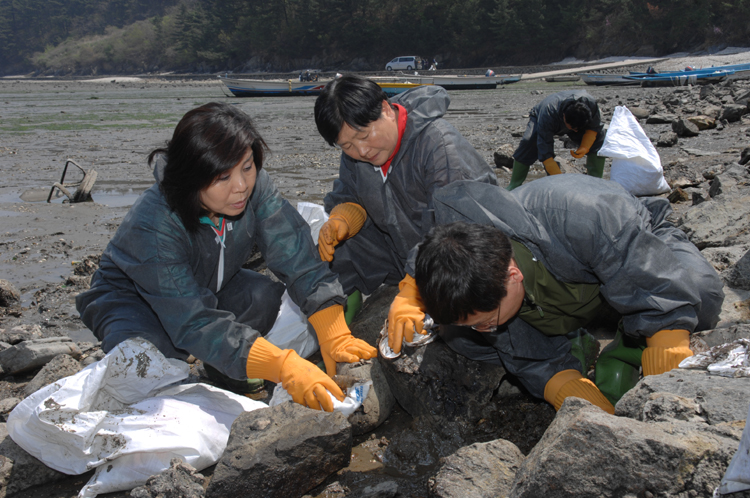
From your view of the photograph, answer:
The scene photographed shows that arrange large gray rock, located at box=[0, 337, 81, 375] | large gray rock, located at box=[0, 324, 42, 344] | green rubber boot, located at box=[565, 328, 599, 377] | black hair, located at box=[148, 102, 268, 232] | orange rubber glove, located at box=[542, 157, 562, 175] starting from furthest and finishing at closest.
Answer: orange rubber glove, located at box=[542, 157, 562, 175] → large gray rock, located at box=[0, 324, 42, 344] → large gray rock, located at box=[0, 337, 81, 375] → green rubber boot, located at box=[565, 328, 599, 377] → black hair, located at box=[148, 102, 268, 232]

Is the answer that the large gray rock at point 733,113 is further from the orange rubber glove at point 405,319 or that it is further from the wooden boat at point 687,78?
the wooden boat at point 687,78

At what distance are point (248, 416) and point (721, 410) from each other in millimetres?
1511

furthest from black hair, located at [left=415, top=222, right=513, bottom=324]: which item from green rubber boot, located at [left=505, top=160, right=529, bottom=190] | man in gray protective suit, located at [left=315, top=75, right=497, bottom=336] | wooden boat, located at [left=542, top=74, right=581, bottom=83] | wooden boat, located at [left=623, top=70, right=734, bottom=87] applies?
wooden boat, located at [left=542, top=74, right=581, bottom=83]

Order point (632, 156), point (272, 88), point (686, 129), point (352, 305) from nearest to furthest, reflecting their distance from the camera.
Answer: point (352, 305) < point (632, 156) < point (686, 129) < point (272, 88)

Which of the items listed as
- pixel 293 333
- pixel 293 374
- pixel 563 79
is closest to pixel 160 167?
pixel 293 374

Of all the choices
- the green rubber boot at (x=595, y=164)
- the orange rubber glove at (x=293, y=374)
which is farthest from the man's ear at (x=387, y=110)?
the green rubber boot at (x=595, y=164)

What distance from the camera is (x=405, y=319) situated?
2143 millimetres

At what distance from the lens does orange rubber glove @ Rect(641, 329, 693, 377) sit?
182cm

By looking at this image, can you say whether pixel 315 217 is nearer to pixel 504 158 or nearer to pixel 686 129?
pixel 504 158

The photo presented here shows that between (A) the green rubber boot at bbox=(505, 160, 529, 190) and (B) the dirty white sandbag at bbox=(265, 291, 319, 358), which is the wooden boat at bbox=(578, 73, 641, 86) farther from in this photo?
(B) the dirty white sandbag at bbox=(265, 291, 319, 358)

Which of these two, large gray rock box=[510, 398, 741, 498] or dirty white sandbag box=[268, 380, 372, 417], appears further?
dirty white sandbag box=[268, 380, 372, 417]

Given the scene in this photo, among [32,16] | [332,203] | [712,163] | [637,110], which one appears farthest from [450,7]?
[32,16]

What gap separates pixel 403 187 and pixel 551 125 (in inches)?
125

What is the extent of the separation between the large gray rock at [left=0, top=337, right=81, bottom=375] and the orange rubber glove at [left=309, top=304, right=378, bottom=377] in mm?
1512
